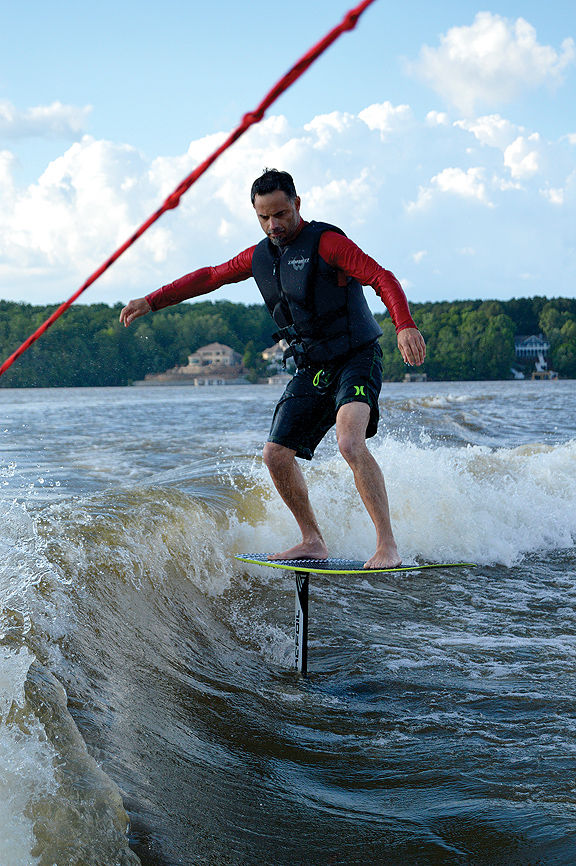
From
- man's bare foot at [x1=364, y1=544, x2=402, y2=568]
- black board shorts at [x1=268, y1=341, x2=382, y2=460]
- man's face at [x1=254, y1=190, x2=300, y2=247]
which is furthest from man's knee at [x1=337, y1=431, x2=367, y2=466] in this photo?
man's face at [x1=254, y1=190, x2=300, y2=247]

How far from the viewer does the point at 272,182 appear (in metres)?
4.11

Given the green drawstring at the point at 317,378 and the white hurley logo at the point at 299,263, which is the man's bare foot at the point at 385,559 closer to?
the green drawstring at the point at 317,378

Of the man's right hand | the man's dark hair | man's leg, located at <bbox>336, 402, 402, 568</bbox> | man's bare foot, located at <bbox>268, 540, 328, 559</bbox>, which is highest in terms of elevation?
the man's dark hair

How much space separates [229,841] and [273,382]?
88411 mm

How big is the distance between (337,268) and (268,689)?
215 centimetres

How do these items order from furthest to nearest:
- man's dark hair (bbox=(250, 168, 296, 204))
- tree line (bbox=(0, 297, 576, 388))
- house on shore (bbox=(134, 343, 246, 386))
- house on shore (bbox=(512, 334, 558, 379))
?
house on shore (bbox=(512, 334, 558, 379)) → house on shore (bbox=(134, 343, 246, 386)) → tree line (bbox=(0, 297, 576, 388)) → man's dark hair (bbox=(250, 168, 296, 204))

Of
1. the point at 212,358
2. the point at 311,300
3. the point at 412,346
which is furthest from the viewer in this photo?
the point at 212,358

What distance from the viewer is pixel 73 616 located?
423cm

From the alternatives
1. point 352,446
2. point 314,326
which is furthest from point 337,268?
point 352,446

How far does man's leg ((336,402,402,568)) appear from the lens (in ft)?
13.7

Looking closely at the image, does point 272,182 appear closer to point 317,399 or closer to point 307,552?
point 317,399

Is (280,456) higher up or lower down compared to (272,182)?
lower down

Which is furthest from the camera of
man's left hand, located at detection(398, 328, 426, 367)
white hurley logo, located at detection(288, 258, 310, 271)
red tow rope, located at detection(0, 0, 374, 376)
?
white hurley logo, located at detection(288, 258, 310, 271)

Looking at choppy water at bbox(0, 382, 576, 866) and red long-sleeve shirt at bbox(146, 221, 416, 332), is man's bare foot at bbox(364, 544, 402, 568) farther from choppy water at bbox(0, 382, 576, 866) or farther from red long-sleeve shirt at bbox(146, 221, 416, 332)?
red long-sleeve shirt at bbox(146, 221, 416, 332)
